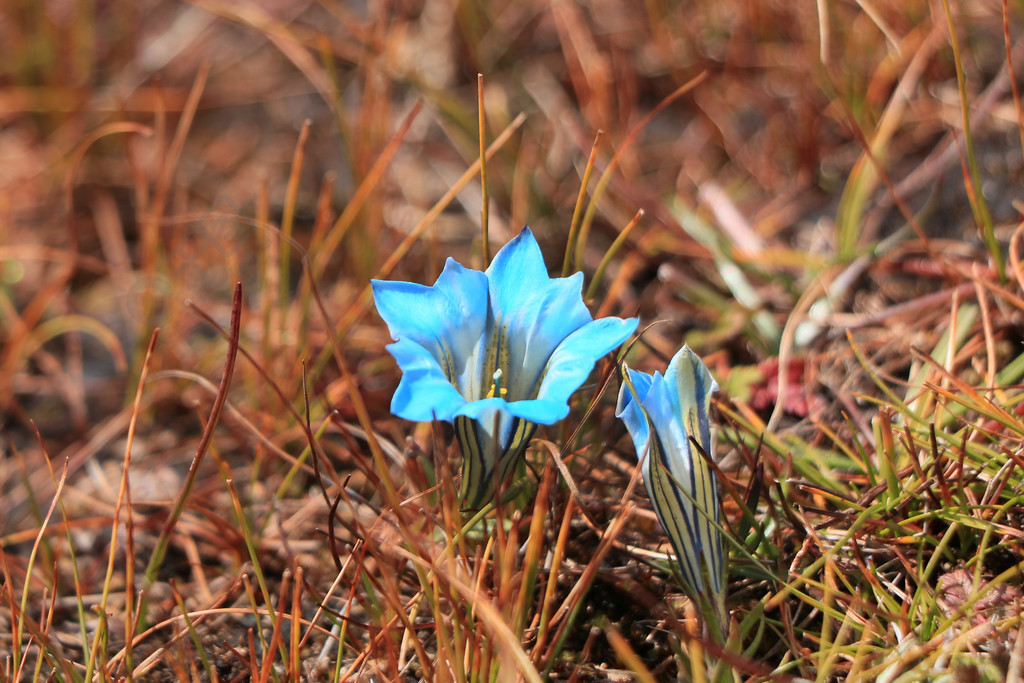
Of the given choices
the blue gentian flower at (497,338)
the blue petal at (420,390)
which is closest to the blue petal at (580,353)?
the blue gentian flower at (497,338)

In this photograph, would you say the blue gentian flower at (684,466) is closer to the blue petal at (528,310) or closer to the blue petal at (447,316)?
the blue petal at (528,310)

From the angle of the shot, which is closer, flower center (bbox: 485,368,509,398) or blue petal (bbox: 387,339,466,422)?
blue petal (bbox: 387,339,466,422)

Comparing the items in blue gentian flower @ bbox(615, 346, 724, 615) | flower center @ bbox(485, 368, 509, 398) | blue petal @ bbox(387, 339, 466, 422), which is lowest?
blue gentian flower @ bbox(615, 346, 724, 615)

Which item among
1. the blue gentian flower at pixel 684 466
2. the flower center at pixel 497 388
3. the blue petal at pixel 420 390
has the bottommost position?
the blue gentian flower at pixel 684 466

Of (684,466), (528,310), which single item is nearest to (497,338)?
(528,310)

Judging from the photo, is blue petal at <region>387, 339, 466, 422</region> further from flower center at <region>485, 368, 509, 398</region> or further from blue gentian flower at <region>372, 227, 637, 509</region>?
flower center at <region>485, 368, 509, 398</region>

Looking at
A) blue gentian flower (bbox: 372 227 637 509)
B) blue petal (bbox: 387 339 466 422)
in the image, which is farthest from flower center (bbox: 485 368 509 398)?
blue petal (bbox: 387 339 466 422)

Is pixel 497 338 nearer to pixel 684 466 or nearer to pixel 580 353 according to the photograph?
pixel 580 353
